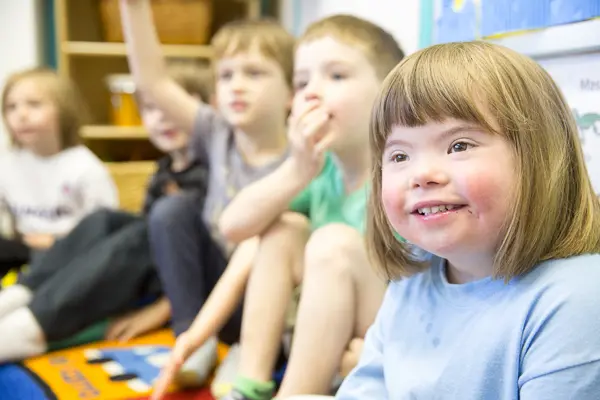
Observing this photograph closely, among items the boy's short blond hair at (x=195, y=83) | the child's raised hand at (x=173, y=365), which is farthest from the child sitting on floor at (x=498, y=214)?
the boy's short blond hair at (x=195, y=83)

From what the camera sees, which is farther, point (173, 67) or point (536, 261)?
point (173, 67)

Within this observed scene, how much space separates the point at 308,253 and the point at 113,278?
58 cm

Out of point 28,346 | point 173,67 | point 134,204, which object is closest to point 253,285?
point 28,346

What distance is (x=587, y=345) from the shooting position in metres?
0.52

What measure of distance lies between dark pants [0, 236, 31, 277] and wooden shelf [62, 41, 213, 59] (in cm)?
103

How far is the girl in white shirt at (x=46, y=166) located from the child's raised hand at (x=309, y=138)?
0.93 m

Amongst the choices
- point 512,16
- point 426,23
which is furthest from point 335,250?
point 426,23

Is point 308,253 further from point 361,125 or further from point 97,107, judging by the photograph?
point 97,107

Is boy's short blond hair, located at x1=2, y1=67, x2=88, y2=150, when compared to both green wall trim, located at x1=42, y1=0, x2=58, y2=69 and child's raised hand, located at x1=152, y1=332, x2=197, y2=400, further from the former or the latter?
child's raised hand, located at x1=152, y1=332, x2=197, y2=400

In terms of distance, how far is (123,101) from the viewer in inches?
98.3

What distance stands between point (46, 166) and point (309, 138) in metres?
1.13

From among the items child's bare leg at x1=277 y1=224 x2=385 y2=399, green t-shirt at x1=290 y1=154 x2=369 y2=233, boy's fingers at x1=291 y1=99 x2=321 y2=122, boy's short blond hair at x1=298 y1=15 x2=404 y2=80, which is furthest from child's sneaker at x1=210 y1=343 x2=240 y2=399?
boy's short blond hair at x1=298 y1=15 x2=404 y2=80

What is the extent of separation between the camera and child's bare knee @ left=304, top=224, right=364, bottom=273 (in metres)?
0.83

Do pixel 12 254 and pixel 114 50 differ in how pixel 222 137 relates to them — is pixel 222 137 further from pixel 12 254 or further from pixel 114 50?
pixel 114 50
